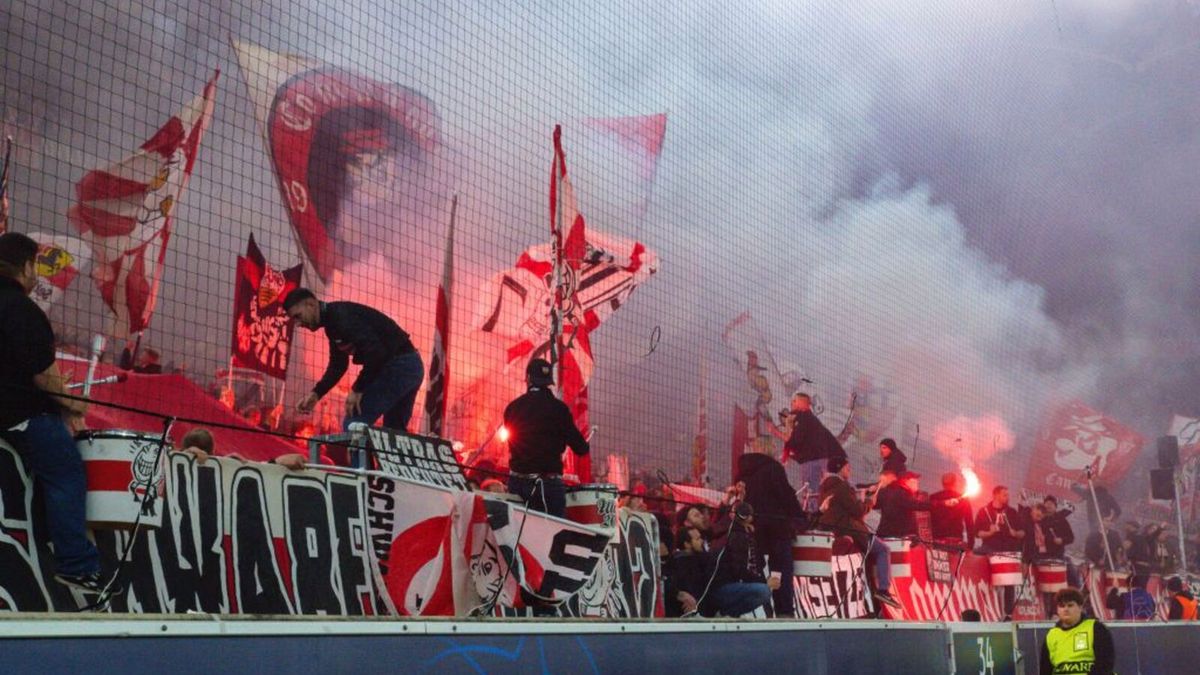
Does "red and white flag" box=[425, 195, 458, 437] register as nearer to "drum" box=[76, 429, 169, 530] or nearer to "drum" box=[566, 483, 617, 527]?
"drum" box=[566, 483, 617, 527]

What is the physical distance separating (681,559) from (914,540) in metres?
3.58

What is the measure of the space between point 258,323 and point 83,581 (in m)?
8.92

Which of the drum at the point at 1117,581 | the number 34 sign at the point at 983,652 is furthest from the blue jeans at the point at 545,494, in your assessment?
the drum at the point at 1117,581

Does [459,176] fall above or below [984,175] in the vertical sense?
below

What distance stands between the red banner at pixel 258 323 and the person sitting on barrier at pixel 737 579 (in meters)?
5.99

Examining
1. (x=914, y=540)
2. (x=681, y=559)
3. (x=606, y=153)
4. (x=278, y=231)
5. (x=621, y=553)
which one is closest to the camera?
(x=621, y=553)

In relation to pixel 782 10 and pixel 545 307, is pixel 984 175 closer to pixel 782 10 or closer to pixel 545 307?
pixel 782 10

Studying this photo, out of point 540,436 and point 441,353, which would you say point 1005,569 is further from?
point 540,436

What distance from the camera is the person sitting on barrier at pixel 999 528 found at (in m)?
13.9

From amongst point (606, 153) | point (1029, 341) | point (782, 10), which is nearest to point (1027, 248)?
point (1029, 341)

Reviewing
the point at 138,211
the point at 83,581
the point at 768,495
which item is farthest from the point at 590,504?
the point at 138,211

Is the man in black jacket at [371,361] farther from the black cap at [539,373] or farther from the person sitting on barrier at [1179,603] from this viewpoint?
the person sitting on barrier at [1179,603]

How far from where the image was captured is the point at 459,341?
15680mm

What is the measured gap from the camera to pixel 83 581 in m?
4.46
